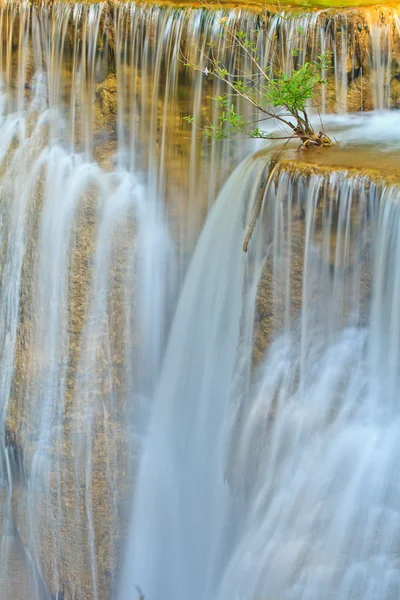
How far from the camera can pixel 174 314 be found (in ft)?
26.0

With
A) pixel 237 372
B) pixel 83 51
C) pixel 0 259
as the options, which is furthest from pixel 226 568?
pixel 83 51

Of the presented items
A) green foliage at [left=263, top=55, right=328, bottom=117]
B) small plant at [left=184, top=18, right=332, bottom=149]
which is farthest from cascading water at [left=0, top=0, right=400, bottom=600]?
green foliage at [left=263, top=55, right=328, bottom=117]

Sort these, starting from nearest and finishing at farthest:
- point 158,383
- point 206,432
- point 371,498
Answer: point 371,498, point 206,432, point 158,383

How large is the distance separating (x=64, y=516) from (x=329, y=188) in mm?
4096

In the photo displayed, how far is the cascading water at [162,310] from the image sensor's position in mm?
6263

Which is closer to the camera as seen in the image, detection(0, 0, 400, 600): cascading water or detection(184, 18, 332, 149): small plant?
detection(0, 0, 400, 600): cascading water

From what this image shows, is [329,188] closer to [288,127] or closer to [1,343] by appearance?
[288,127]

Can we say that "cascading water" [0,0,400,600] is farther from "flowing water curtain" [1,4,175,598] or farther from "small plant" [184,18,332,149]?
"small plant" [184,18,332,149]

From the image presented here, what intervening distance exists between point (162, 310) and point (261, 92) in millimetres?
2320

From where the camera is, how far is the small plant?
281 inches

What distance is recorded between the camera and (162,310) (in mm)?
8008

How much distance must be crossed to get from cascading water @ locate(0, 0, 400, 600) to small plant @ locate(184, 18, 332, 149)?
4.8 inches

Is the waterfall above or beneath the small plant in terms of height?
beneath

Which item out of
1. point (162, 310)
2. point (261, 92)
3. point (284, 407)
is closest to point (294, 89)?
point (261, 92)
